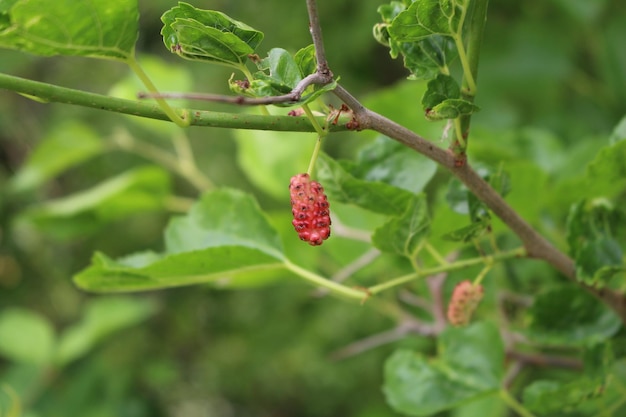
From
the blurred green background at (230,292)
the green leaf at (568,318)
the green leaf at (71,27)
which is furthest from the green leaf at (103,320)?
the green leaf at (71,27)

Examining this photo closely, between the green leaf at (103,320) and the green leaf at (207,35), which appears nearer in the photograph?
the green leaf at (207,35)

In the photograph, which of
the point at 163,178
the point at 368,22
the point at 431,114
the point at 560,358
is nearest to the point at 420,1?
the point at 431,114

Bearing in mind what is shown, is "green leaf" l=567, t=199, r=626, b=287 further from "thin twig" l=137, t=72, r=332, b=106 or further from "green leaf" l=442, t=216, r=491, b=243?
"thin twig" l=137, t=72, r=332, b=106

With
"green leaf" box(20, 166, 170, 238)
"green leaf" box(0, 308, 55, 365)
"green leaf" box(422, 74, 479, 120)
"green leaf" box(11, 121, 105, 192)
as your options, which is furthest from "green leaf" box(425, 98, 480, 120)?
"green leaf" box(0, 308, 55, 365)

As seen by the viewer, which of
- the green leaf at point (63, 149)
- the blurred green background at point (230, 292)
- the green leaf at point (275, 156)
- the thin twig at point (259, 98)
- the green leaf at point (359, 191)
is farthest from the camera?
the blurred green background at point (230, 292)

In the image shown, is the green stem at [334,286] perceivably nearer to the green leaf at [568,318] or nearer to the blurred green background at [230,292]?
the green leaf at [568,318]

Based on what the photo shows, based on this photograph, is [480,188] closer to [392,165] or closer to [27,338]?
[392,165]
